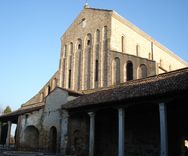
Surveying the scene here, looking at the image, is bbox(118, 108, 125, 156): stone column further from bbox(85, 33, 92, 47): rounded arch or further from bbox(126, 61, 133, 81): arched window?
bbox(85, 33, 92, 47): rounded arch

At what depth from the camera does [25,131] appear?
25656 mm

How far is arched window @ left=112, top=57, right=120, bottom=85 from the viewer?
2638cm

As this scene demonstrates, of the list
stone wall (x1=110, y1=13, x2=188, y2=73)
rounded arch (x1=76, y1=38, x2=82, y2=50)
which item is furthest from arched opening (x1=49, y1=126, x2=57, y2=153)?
rounded arch (x1=76, y1=38, x2=82, y2=50)

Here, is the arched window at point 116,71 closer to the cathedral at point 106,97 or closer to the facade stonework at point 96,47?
the cathedral at point 106,97

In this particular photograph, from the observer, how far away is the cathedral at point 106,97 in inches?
623

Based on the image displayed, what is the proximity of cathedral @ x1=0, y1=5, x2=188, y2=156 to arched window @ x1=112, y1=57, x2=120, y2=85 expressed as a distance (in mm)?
19

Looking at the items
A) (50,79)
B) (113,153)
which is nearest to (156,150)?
(113,153)

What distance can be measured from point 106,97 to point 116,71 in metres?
9.40

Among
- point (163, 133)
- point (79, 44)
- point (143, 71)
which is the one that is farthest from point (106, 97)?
point (79, 44)

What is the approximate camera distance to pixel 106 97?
1756 centimetres

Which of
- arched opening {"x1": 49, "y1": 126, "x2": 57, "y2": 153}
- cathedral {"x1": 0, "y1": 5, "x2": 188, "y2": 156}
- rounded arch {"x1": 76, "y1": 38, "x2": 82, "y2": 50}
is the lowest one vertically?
arched opening {"x1": 49, "y1": 126, "x2": 57, "y2": 153}

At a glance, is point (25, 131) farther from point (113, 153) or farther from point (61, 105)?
point (113, 153)

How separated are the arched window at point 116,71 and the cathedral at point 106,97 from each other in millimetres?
19

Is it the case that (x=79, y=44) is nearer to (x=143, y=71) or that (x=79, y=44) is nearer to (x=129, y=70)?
(x=129, y=70)
